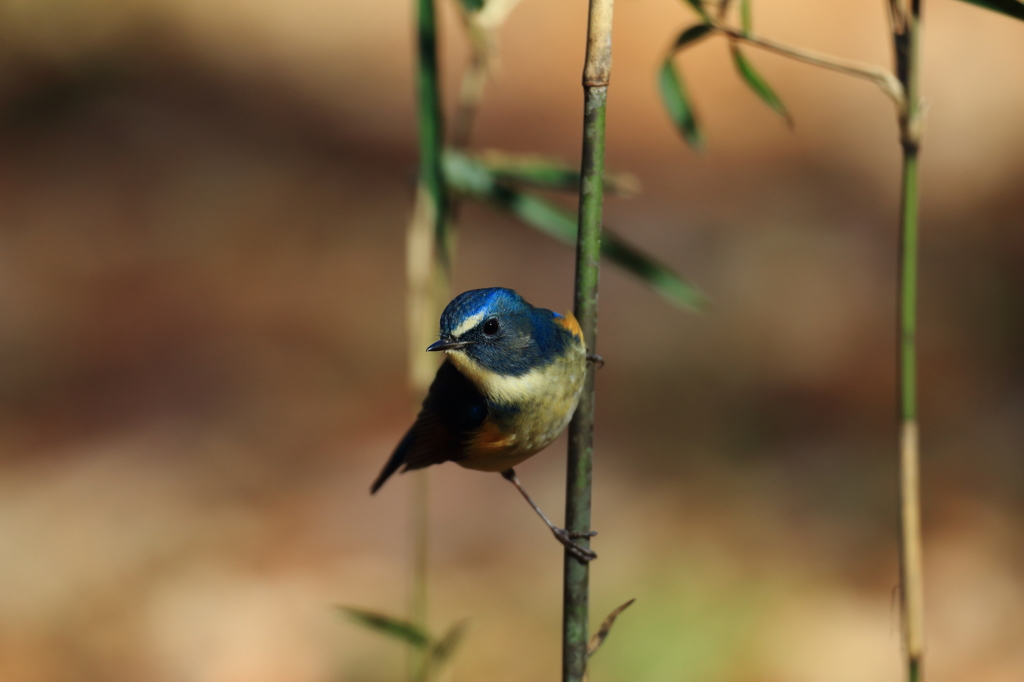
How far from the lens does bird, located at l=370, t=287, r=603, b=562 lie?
5.91 ft

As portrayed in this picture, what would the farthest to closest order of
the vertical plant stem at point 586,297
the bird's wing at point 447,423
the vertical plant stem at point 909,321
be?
1. the bird's wing at point 447,423
2. the vertical plant stem at point 909,321
3. the vertical plant stem at point 586,297

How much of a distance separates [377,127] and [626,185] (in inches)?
265

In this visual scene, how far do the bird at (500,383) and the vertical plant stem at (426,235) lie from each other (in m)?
0.07

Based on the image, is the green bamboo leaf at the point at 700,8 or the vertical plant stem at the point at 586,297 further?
the green bamboo leaf at the point at 700,8

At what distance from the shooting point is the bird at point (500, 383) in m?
1.80

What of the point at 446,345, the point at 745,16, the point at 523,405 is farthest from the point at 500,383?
the point at 745,16

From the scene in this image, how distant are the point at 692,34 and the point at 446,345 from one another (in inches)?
29.0

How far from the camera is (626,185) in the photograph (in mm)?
1934

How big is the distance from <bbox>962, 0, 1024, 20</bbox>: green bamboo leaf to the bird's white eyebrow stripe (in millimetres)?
984

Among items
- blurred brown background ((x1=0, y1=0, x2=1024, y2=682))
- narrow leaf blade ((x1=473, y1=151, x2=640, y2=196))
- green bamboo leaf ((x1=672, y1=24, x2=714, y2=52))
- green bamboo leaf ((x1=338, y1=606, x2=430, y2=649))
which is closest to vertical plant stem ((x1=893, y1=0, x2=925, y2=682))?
green bamboo leaf ((x1=672, y1=24, x2=714, y2=52))

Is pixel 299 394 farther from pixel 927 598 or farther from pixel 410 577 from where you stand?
pixel 927 598

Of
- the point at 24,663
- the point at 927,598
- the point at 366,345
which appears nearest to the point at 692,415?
the point at 927,598

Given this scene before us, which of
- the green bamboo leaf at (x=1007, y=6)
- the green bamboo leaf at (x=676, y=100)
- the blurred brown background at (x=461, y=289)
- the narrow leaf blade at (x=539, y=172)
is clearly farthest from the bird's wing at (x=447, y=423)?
the blurred brown background at (x=461, y=289)

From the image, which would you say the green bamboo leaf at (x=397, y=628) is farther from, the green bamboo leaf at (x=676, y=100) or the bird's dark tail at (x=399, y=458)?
the green bamboo leaf at (x=676, y=100)
